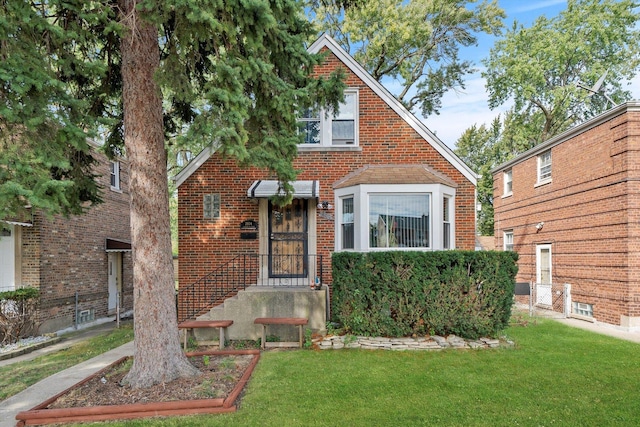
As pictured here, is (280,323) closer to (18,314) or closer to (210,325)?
(210,325)

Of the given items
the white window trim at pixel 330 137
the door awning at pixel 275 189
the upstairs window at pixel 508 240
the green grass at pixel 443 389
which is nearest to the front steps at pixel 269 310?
the green grass at pixel 443 389

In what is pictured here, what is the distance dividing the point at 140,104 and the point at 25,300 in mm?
7535

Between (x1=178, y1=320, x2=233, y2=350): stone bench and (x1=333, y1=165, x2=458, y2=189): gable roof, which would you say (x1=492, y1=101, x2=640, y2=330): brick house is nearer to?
(x1=333, y1=165, x2=458, y2=189): gable roof

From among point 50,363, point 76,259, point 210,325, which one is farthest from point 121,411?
point 76,259

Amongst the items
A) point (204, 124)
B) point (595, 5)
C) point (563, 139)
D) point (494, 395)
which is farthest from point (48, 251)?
point (595, 5)

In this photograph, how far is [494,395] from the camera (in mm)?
4934

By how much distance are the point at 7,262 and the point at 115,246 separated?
419 centimetres

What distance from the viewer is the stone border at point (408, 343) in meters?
7.14

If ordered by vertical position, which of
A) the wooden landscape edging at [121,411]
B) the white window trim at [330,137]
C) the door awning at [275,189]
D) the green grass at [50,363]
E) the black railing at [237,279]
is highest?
the white window trim at [330,137]

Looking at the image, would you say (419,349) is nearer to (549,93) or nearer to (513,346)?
(513,346)

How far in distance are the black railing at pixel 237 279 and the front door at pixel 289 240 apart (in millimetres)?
26

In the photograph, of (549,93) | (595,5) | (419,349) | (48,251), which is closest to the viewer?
(419,349)

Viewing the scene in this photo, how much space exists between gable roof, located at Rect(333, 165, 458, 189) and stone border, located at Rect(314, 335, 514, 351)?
3.45 meters

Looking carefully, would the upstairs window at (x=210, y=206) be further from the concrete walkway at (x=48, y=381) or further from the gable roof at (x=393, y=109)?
the concrete walkway at (x=48, y=381)
